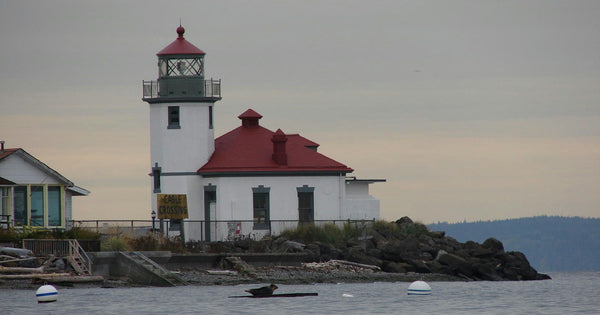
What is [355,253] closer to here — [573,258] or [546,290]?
[546,290]

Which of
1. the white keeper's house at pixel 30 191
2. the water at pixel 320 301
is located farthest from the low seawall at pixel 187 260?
the white keeper's house at pixel 30 191

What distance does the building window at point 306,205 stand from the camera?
6638 centimetres

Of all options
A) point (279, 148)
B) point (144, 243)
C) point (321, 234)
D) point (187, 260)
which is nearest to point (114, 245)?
point (144, 243)

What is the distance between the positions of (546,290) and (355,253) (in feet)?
25.7

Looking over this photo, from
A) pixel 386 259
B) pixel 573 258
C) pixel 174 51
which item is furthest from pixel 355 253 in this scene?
pixel 573 258

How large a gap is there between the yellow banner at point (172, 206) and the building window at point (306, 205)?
16.4 ft

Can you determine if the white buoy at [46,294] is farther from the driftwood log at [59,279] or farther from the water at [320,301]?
the driftwood log at [59,279]

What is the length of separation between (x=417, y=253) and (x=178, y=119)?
11045mm

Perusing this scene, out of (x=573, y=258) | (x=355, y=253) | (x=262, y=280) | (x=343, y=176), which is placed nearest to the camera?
(x=262, y=280)

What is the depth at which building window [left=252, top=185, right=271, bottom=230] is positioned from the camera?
65688 millimetres

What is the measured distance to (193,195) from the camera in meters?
66.2

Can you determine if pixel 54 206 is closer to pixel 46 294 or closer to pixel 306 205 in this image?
pixel 306 205

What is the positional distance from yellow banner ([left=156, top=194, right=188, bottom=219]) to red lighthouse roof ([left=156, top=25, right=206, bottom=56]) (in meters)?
6.06

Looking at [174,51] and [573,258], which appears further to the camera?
[573,258]
